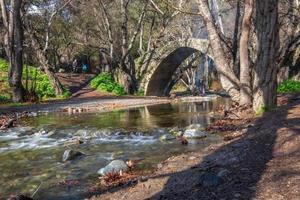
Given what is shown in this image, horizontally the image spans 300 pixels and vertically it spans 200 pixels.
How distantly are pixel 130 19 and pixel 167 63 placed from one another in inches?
361

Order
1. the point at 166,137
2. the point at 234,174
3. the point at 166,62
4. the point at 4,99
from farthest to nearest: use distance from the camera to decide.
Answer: the point at 166,62 → the point at 4,99 → the point at 166,137 → the point at 234,174

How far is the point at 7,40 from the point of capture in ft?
73.0

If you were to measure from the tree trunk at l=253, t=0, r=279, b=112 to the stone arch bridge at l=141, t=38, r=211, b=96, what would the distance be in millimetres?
15340

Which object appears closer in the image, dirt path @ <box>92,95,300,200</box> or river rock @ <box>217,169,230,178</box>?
dirt path @ <box>92,95,300,200</box>

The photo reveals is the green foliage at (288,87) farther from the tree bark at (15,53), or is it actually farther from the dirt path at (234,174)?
the dirt path at (234,174)

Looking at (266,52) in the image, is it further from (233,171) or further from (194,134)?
(233,171)

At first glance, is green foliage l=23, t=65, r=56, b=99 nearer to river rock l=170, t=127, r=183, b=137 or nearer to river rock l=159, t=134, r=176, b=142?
river rock l=170, t=127, r=183, b=137

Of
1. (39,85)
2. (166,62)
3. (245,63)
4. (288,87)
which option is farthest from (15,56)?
(288,87)

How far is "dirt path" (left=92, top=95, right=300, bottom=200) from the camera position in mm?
4711

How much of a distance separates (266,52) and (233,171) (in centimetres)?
626

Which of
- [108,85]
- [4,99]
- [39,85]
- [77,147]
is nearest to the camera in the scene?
[77,147]

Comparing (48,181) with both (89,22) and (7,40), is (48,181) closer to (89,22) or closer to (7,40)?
(7,40)

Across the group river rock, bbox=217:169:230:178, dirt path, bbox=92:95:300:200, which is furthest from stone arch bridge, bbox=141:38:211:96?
river rock, bbox=217:169:230:178

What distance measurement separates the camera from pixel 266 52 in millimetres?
11141
